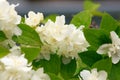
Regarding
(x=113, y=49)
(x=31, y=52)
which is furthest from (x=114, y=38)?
(x=31, y=52)

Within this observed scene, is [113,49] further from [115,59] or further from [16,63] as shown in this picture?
[16,63]

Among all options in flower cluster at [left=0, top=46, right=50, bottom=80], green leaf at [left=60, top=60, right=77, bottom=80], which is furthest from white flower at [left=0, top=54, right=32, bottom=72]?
green leaf at [left=60, top=60, right=77, bottom=80]

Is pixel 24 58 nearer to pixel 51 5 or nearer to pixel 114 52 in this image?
pixel 114 52

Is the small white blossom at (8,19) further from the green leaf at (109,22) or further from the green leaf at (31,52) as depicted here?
the green leaf at (109,22)

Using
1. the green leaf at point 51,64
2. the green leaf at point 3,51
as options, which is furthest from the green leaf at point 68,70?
the green leaf at point 3,51

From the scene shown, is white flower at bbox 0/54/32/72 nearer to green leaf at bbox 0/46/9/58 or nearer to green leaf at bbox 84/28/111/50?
green leaf at bbox 0/46/9/58
